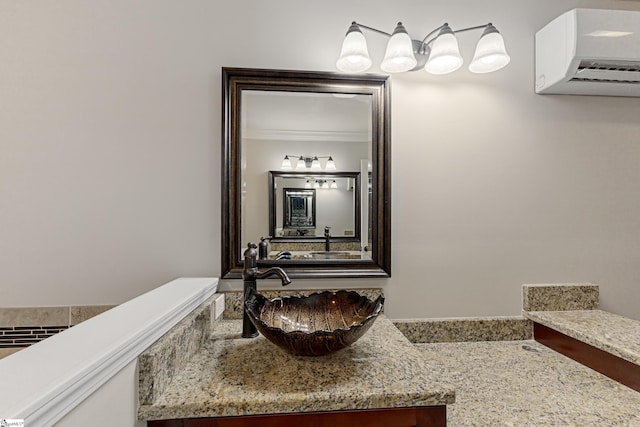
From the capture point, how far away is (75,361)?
0.59 metres

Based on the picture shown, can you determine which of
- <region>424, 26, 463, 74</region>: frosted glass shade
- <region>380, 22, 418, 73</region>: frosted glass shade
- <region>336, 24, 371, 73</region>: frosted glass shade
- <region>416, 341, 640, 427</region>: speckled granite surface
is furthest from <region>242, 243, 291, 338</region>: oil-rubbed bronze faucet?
<region>424, 26, 463, 74</region>: frosted glass shade

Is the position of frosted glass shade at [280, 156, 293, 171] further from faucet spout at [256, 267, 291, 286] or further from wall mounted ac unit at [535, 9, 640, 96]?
wall mounted ac unit at [535, 9, 640, 96]

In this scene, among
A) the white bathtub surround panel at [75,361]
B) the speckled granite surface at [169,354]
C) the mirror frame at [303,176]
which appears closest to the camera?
the white bathtub surround panel at [75,361]

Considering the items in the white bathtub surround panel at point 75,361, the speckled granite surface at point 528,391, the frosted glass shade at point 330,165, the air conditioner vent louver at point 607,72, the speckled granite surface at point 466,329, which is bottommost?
the speckled granite surface at point 528,391

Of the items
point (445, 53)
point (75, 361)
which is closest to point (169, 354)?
point (75, 361)

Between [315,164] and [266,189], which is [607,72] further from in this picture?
[266,189]

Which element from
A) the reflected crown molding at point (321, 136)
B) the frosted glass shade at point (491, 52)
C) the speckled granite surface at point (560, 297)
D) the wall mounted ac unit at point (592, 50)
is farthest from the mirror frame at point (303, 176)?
the wall mounted ac unit at point (592, 50)

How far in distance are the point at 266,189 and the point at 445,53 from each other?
3.17 ft

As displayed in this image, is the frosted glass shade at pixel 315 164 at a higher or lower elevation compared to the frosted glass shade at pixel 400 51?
lower

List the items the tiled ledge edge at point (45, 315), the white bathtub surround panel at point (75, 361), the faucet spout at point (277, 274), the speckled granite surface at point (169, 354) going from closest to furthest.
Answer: the white bathtub surround panel at point (75, 361) < the speckled granite surface at point (169, 354) < the faucet spout at point (277, 274) < the tiled ledge edge at point (45, 315)

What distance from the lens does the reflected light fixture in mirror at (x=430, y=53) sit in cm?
137

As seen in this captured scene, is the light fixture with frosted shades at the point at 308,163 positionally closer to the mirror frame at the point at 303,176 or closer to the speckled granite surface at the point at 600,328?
the mirror frame at the point at 303,176

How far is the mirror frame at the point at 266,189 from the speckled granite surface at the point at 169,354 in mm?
358

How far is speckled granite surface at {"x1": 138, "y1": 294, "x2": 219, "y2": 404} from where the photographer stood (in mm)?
770
